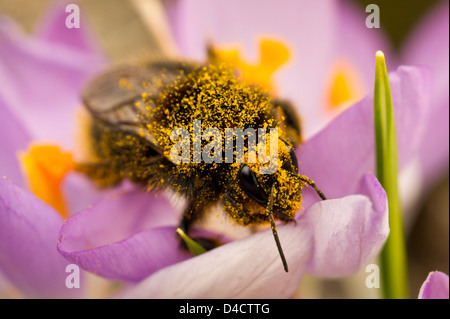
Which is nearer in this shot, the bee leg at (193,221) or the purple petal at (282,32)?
the bee leg at (193,221)

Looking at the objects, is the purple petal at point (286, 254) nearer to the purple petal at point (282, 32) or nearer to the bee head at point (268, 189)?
the bee head at point (268, 189)

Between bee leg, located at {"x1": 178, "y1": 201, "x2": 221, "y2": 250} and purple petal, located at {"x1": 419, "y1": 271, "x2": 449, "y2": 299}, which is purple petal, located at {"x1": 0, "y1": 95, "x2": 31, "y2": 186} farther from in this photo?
purple petal, located at {"x1": 419, "y1": 271, "x2": 449, "y2": 299}

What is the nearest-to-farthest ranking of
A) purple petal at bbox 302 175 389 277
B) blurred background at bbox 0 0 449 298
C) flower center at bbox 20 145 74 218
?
purple petal at bbox 302 175 389 277
flower center at bbox 20 145 74 218
blurred background at bbox 0 0 449 298

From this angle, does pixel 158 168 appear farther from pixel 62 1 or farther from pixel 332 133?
pixel 62 1

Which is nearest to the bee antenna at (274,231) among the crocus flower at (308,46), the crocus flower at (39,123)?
the crocus flower at (39,123)

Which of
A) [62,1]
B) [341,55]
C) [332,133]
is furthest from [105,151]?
[341,55]

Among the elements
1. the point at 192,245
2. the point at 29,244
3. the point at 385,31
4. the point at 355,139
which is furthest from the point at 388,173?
the point at 385,31

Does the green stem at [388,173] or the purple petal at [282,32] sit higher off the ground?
the purple petal at [282,32]

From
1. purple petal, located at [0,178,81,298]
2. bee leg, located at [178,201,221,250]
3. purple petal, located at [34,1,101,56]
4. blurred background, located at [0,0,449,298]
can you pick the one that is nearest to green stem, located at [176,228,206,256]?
bee leg, located at [178,201,221,250]
